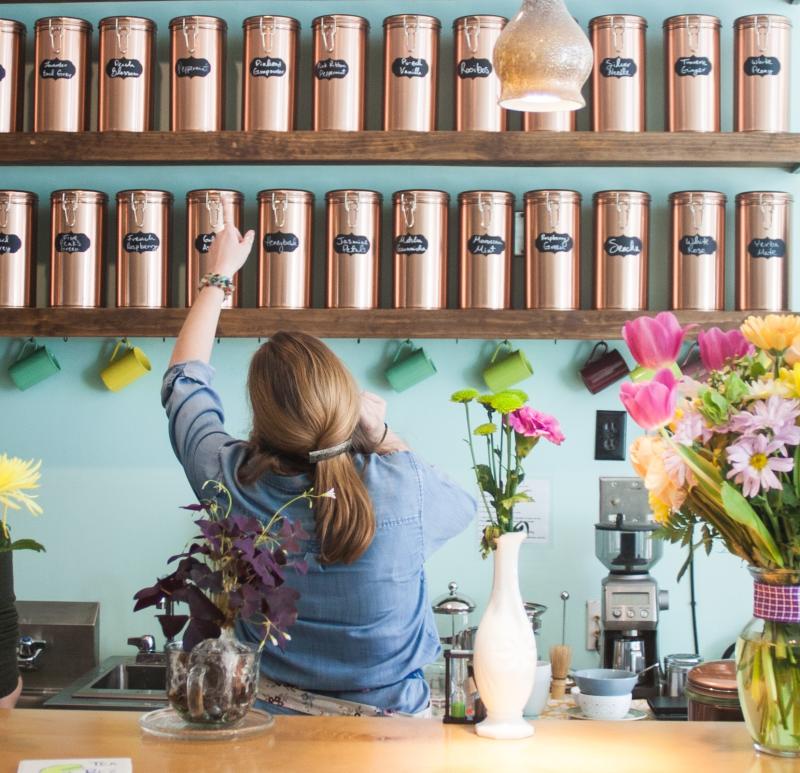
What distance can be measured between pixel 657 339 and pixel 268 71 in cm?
170

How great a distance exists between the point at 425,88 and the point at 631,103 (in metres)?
0.48

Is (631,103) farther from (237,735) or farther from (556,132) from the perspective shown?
(237,735)

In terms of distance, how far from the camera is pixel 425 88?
2.73 meters

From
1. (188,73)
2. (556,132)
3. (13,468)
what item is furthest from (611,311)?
(13,468)

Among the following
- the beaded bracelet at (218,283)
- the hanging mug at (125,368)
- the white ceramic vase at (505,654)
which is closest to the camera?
Result: the white ceramic vase at (505,654)

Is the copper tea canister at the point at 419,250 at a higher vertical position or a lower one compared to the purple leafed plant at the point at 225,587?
higher

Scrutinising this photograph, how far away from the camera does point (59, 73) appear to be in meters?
2.80

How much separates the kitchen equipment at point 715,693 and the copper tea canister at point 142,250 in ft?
5.04

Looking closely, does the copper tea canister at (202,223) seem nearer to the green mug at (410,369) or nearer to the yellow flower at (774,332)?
the green mug at (410,369)

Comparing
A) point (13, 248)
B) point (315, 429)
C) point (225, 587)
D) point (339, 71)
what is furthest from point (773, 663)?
point (13, 248)

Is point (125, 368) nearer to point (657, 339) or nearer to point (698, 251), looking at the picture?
point (698, 251)

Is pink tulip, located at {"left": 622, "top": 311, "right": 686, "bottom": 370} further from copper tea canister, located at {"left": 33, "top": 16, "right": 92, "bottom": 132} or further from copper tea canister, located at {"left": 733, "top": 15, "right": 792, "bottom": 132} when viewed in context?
copper tea canister, located at {"left": 33, "top": 16, "right": 92, "bottom": 132}

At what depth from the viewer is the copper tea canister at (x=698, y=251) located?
2.72m

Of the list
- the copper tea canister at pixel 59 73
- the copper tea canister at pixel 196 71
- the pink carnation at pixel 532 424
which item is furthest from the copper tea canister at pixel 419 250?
the pink carnation at pixel 532 424
